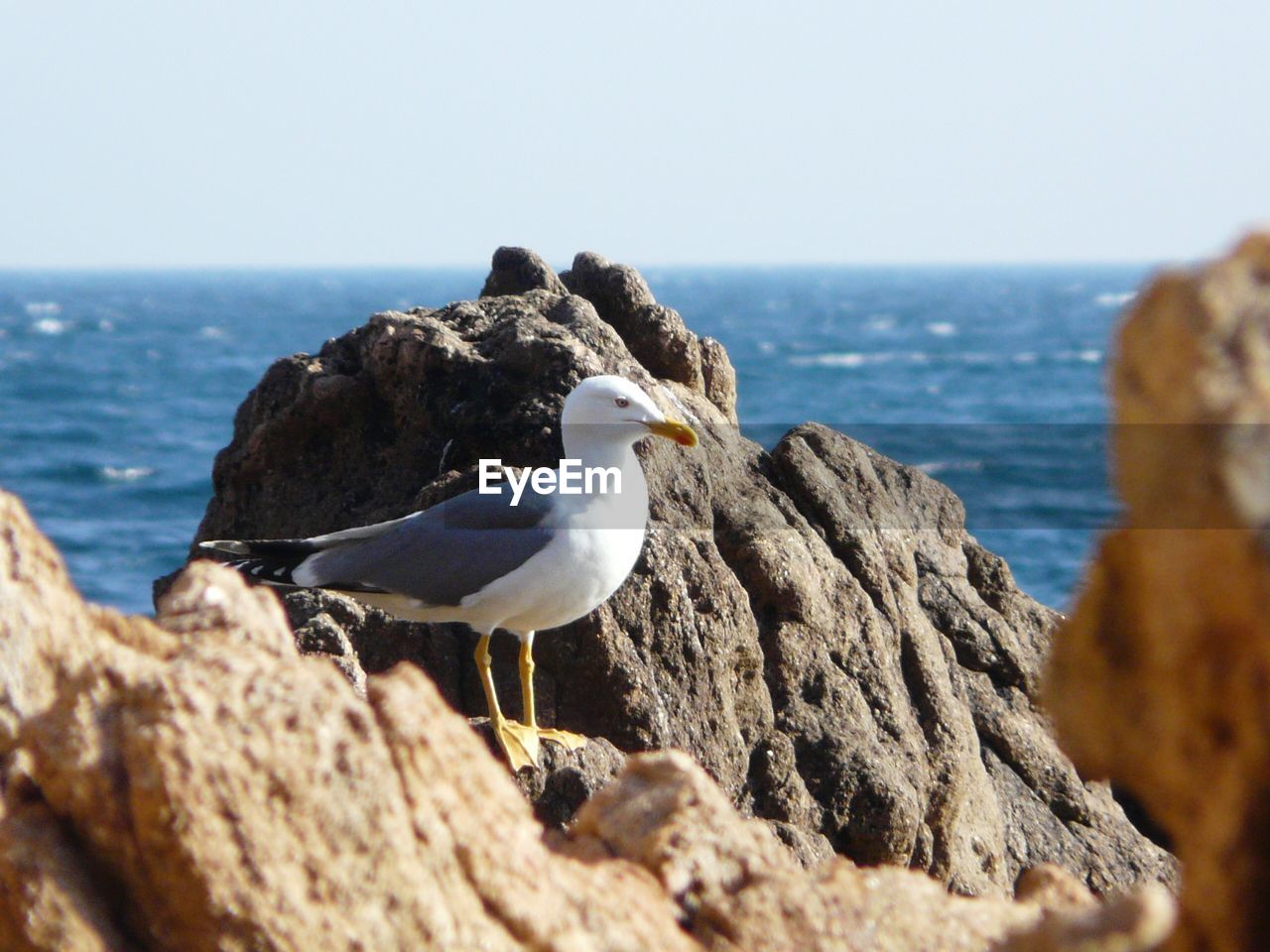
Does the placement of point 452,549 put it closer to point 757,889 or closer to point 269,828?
point 757,889

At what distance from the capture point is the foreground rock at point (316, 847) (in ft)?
9.53

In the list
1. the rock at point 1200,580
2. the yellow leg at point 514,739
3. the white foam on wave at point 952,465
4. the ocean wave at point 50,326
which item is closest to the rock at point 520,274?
the yellow leg at point 514,739

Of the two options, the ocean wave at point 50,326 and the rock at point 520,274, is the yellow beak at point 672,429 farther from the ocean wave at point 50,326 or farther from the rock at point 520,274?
the ocean wave at point 50,326

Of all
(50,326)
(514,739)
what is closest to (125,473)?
(514,739)

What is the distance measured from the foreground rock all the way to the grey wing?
7.10ft

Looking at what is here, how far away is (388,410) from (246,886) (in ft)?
13.3

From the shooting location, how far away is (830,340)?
70.8 m

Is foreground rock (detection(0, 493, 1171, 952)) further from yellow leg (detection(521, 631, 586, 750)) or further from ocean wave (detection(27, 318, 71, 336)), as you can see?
ocean wave (detection(27, 318, 71, 336))

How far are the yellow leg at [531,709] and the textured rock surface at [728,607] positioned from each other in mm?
244

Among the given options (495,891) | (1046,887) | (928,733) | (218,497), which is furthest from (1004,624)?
(495,891)

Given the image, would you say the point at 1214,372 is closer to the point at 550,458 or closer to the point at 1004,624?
the point at 550,458

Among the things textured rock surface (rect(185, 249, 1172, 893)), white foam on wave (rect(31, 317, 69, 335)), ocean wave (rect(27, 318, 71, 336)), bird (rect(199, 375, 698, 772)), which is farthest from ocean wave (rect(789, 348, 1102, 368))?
bird (rect(199, 375, 698, 772))

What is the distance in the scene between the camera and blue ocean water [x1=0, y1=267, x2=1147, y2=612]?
24.0 meters

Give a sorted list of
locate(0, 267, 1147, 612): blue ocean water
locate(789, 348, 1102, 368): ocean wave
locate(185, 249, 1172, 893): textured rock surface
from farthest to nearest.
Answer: locate(789, 348, 1102, 368): ocean wave, locate(0, 267, 1147, 612): blue ocean water, locate(185, 249, 1172, 893): textured rock surface
